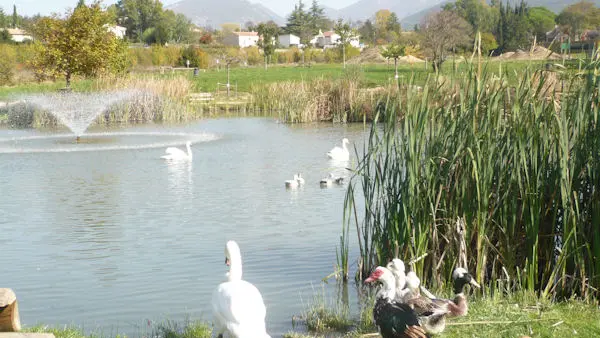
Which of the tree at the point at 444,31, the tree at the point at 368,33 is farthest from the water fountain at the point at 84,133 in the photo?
the tree at the point at 368,33

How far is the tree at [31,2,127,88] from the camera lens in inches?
1459

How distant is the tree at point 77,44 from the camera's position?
122ft

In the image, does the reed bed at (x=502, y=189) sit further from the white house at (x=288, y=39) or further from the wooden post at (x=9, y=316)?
the white house at (x=288, y=39)

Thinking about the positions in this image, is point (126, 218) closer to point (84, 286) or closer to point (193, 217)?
point (193, 217)

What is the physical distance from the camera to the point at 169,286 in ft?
32.9

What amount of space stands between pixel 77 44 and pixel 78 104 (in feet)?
13.8

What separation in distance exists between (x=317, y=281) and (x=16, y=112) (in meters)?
28.0

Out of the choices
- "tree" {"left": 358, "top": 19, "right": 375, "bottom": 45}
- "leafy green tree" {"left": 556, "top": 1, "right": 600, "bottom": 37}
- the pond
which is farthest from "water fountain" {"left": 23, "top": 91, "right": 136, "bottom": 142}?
"tree" {"left": 358, "top": 19, "right": 375, "bottom": 45}

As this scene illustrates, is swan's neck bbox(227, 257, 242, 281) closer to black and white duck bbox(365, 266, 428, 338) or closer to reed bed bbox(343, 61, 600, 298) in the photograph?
black and white duck bbox(365, 266, 428, 338)

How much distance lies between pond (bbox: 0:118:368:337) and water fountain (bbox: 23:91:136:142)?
7064mm

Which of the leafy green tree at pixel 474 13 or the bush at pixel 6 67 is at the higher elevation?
the leafy green tree at pixel 474 13

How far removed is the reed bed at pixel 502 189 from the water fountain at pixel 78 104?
25769mm

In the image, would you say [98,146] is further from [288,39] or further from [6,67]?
[288,39]

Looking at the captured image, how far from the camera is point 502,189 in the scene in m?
8.33
